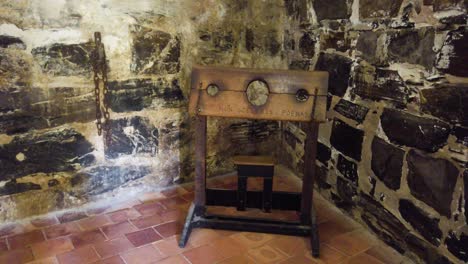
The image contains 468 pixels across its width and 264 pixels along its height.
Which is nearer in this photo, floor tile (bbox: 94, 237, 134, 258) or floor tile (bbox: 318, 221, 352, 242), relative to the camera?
floor tile (bbox: 94, 237, 134, 258)

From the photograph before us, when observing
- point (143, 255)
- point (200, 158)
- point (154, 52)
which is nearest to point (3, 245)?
point (143, 255)

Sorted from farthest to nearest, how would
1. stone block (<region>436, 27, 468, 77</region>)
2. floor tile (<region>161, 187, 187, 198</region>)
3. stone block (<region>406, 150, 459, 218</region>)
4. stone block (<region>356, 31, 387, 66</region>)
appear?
floor tile (<region>161, 187, 187, 198</region>) → stone block (<region>356, 31, 387, 66</region>) → stone block (<region>406, 150, 459, 218</region>) → stone block (<region>436, 27, 468, 77</region>)

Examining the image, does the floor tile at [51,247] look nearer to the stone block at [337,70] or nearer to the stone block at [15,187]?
the stone block at [15,187]

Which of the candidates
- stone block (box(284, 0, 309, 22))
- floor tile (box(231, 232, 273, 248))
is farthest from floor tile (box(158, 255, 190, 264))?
stone block (box(284, 0, 309, 22))

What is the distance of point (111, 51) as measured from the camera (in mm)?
2100

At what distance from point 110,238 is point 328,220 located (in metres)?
1.22

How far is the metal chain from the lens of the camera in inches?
81.2

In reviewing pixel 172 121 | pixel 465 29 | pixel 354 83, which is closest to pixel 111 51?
pixel 172 121

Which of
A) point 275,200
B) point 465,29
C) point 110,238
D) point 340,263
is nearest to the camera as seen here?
point 465,29

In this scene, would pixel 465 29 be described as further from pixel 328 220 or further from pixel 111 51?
pixel 111 51

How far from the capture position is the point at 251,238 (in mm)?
1929

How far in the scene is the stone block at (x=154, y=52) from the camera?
2168mm

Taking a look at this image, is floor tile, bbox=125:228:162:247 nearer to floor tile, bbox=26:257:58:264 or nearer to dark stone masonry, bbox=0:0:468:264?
floor tile, bbox=26:257:58:264

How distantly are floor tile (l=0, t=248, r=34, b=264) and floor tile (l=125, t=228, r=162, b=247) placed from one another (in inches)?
18.2
